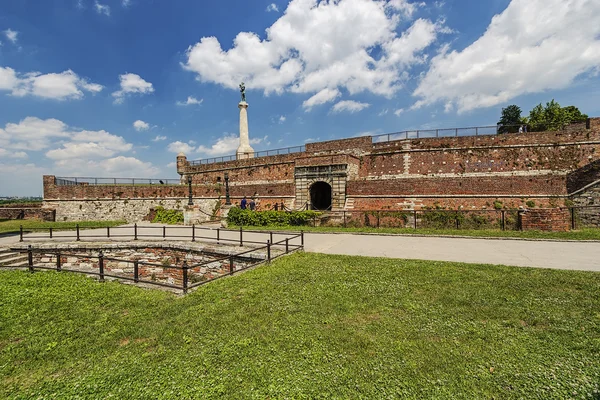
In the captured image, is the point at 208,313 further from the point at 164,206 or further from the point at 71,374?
the point at 164,206

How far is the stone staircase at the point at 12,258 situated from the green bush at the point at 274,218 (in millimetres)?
9879

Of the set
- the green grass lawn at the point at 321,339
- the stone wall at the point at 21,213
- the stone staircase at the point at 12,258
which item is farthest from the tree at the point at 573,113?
the stone wall at the point at 21,213

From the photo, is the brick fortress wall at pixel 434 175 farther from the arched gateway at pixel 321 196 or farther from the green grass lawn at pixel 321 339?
the green grass lawn at pixel 321 339

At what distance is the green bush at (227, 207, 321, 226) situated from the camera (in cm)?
1633

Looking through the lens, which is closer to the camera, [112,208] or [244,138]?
[112,208]

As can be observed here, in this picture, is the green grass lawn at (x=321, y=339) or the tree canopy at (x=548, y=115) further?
the tree canopy at (x=548, y=115)

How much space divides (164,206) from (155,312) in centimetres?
2257

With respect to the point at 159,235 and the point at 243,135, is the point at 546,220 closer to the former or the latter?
the point at 159,235

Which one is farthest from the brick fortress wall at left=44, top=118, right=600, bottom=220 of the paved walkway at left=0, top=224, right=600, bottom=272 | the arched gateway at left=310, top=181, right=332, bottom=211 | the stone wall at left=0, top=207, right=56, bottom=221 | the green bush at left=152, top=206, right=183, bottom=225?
the paved walkway at left=0, top=224, right=600, bottom=272

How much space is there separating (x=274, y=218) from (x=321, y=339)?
13249 mm

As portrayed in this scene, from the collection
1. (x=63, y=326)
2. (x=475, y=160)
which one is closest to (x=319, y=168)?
(x=475, y=160)

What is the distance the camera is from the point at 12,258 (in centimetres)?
1013

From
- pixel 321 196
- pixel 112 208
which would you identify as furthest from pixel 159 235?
pixel 112 208

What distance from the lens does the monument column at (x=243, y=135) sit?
31953 millimetres
